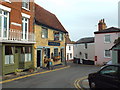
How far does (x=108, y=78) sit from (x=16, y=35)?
35.0 ft

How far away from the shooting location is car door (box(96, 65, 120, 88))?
6607 mm

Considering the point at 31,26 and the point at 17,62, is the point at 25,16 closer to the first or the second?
the point at 31,26

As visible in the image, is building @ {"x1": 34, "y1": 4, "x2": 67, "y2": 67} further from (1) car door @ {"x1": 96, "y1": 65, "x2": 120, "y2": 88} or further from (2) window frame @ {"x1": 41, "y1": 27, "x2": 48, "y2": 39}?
(1) car door @ {"x1": 96, "y1": 65, "x2": 120, "y2": 88}

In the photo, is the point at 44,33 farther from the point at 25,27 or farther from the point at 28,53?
the point at 28,53

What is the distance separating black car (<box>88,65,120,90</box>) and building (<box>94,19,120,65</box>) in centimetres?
2135

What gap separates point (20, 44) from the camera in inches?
595

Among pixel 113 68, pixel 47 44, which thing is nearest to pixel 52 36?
pixel 47 44

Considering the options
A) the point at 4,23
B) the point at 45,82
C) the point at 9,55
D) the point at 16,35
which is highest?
the point at 4,23

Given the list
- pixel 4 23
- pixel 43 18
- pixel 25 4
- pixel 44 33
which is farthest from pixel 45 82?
pixel 43 18

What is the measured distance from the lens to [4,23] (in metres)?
14.0

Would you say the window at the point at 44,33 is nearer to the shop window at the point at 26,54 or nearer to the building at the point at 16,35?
the building at the point at 16,35

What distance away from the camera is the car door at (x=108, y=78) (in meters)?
→ 6.61

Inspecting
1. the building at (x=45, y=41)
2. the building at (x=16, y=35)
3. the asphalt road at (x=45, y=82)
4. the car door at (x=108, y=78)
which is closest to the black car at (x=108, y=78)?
the car door at (x=108, y=78)

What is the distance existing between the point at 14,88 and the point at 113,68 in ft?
19.3
